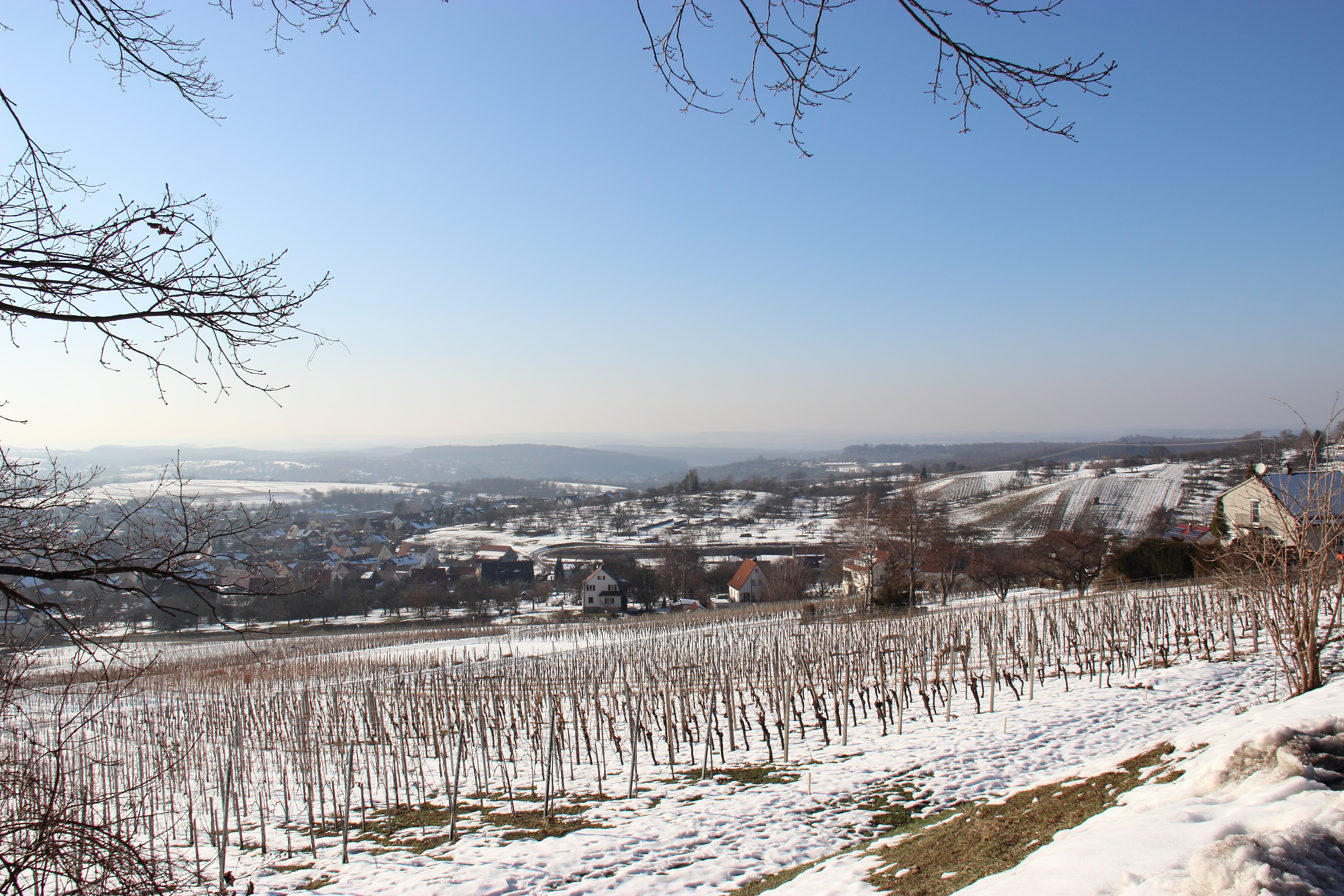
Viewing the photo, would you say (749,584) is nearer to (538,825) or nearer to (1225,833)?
(538,825)

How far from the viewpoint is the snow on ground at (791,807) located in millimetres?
6004

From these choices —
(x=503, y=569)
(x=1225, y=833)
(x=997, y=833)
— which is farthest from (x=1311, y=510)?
(x=503, y=569)

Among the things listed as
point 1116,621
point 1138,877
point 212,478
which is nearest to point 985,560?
point 1116,621

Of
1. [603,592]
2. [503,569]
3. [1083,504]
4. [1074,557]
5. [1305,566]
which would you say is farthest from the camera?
[1083,504]

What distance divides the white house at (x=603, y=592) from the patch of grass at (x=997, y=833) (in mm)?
41817

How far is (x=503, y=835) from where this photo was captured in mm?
7461

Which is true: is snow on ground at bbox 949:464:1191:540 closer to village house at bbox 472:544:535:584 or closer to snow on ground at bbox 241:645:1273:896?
village house at bbox 472:544:535:584

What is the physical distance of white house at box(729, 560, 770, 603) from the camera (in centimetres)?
4700

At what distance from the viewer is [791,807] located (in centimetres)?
736

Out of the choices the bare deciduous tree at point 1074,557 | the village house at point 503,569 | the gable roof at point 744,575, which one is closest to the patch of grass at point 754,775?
the bare deciduous tree at point 1074,557

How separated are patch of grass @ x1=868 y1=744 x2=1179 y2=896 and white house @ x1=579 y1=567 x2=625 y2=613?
137 ft

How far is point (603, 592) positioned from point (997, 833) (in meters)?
44.5

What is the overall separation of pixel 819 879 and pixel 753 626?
2110 cm

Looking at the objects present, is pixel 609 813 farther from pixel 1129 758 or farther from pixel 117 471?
pixel 117 471
